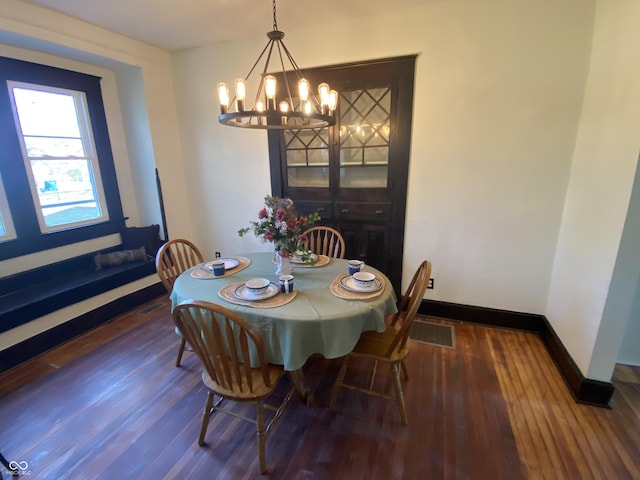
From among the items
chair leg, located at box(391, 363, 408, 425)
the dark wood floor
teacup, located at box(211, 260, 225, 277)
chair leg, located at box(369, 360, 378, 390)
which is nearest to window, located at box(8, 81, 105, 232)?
the dark wood floor

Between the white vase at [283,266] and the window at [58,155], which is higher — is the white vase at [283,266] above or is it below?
below

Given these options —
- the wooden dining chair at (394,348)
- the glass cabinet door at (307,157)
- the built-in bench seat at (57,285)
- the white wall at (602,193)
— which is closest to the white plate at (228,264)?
the wooden dining chair at (394,348)

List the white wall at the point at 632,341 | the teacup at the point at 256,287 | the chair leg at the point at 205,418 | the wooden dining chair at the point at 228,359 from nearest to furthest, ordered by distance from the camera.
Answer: the wooden dining chair at the point at 228,359 < the chair leg at the point at 205,418 < the teacup at the point at 256,287 < the white wall at the point at 632,341

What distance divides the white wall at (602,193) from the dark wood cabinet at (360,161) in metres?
1.24

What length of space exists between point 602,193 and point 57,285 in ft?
14.4

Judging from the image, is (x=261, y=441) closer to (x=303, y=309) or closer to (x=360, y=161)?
(x=303, y=309)

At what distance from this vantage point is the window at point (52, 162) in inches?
104

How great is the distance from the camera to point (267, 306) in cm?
161

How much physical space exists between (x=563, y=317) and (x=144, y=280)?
4.02m

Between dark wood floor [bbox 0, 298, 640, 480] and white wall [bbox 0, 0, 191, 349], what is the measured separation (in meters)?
0.96

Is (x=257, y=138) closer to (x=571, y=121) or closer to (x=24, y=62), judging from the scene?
(x=24, y=62)

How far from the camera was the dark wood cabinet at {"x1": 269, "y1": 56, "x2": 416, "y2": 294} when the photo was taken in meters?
2.68

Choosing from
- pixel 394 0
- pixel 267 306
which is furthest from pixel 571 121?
pixel 267 306

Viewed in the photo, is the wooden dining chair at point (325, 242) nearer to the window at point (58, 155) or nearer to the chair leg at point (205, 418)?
the chair leg at point (205, 418)
